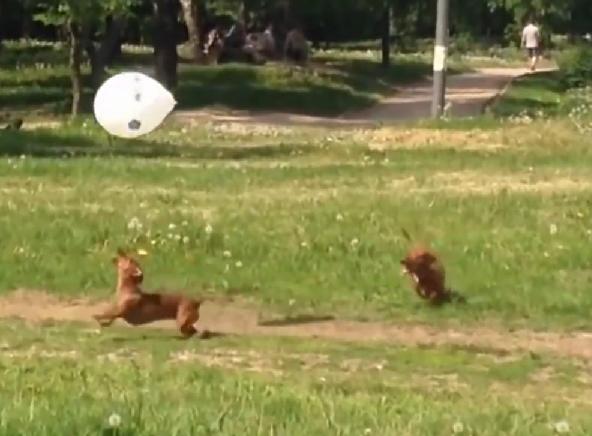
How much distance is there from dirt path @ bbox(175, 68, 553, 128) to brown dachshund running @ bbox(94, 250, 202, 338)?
18393 millimetres

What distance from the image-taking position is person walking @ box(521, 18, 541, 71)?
2062 inches

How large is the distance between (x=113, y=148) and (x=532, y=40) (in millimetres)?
33396

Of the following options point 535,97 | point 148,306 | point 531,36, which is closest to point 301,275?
point 148,306

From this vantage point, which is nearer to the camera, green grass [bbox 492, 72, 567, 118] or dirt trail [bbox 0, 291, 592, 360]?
dirt trail [bbox 0, 291, 592, 360]

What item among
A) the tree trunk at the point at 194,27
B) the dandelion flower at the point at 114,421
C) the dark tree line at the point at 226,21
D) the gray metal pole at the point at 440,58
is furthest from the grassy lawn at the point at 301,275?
the tree trunk at the point at 194,27

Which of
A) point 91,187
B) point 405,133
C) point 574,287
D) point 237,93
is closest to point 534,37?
point 237,93

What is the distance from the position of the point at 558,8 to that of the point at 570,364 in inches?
1375

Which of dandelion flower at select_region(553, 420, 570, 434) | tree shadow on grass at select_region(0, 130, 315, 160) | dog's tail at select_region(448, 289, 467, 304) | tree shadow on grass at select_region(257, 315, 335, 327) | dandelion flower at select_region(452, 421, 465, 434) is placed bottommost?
tree shadow on grass at select_region(0, 130, 315, 160)

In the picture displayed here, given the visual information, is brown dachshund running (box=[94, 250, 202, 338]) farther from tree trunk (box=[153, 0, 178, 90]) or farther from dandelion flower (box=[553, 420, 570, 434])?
tree trunk (box=[153, 0, 178, 90])

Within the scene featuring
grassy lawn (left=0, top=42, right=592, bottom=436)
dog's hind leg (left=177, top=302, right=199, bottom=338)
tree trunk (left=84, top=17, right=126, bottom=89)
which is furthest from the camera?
tree trunk (left=84, top=17, right=126, bottom=89)

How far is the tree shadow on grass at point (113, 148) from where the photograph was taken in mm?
21078

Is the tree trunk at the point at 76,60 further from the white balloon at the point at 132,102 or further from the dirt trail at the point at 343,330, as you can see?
the dirt trail at the point at 343,330

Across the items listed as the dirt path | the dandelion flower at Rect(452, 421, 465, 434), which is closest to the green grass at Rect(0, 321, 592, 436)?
the dandelion flower at Rect(452, 421, 465, 434)

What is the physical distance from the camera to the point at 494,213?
14.4 metres
